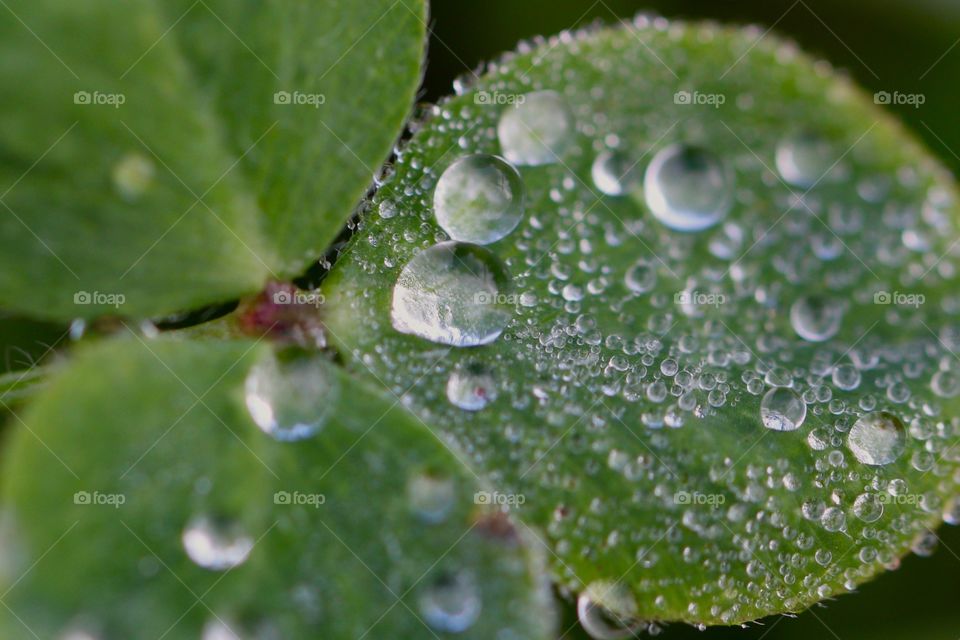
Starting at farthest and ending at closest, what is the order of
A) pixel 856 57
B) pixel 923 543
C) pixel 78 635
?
pixel 856 57
pixel 923 543
pixel 78 635

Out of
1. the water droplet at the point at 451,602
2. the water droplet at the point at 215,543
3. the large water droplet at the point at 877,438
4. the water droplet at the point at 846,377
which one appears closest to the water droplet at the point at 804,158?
the water droplet at the point at 846,377

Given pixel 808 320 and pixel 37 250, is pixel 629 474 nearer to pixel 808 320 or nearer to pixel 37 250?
pixel 808 320

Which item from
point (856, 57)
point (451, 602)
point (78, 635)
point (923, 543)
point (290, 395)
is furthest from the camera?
point (856, 57)

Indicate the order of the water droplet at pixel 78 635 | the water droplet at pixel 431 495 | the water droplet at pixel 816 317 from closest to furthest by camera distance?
the water droplet at pixel 78 635 < the water droplet at pixel 431 495 < the water droplet at pixel 816 317

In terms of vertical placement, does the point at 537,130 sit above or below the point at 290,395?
above

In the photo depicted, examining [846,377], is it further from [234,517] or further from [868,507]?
[234,517]

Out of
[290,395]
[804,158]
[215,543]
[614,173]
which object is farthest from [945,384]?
[215,543]

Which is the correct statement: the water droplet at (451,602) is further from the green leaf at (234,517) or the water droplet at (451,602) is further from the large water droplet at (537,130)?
the large water droplet at (537,130)

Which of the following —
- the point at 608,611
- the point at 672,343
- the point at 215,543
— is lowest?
the point at 608,611

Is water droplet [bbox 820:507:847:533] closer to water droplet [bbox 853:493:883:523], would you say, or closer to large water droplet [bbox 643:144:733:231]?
water droplet [bbox 853:493:883:523]
